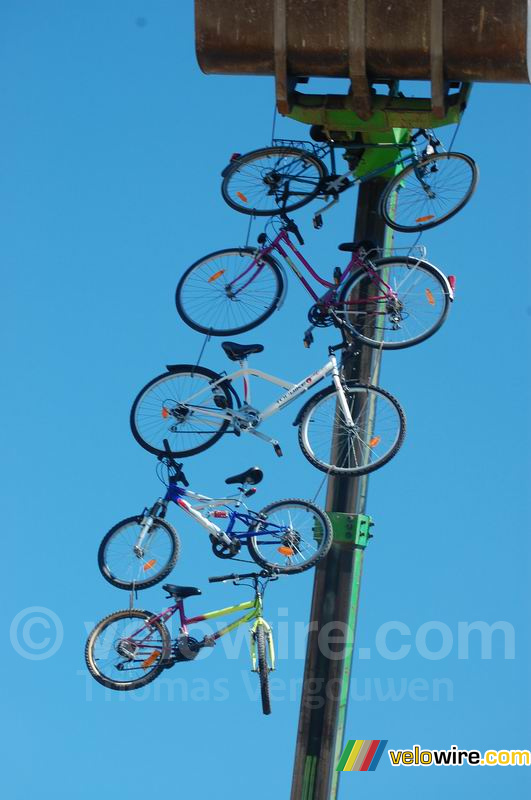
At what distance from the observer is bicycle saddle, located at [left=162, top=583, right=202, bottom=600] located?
86.4 feet

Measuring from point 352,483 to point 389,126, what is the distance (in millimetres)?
4161

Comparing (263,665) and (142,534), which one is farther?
(142,534)

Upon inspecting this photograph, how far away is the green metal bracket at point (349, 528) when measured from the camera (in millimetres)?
27094

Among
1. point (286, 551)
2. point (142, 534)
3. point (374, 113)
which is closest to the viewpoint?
point (286, 551)

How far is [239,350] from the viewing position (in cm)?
2669

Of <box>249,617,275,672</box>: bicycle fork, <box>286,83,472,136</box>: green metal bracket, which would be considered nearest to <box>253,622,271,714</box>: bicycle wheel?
<box>249,617,275,672</box>: bicycle fork

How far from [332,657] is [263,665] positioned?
1390 mm

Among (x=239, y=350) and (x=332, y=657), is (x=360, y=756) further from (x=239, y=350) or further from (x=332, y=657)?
(x=239, y=350)

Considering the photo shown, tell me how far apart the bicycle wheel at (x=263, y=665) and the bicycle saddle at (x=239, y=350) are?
3029mm

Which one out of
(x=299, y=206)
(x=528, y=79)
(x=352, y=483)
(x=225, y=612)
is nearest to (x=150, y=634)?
(x=225, y=612)

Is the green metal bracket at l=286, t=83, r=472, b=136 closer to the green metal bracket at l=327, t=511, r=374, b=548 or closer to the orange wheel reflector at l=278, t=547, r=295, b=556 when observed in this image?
the green metal bracket at l=327, t=511, r=374, b=548

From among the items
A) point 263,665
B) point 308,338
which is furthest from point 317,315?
point 263,665

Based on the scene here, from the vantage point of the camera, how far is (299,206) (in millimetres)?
27469

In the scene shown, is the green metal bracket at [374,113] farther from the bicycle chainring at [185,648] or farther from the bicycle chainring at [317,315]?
the bicycle chainring at [185,648]
